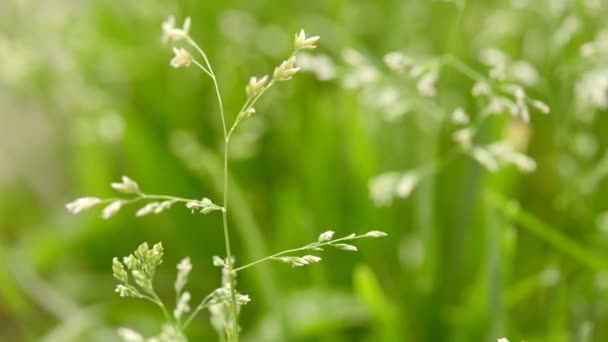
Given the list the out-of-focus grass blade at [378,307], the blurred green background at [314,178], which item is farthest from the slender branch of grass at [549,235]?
the out-of-focus grass blade at [378,307]

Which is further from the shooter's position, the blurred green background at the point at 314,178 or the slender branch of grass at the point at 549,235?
the blurred green background at the point at 314,178

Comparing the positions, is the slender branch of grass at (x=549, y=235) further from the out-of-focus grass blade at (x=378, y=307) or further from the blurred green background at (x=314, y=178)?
the out-of-focus grass blade at (x=378, y=307)

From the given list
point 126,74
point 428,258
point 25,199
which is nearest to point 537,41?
point 428,258

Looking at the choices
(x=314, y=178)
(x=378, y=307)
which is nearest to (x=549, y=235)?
(x=378, y=307)

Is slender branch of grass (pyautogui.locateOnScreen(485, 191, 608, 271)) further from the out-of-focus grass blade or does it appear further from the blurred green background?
the out-of-focus grass blade

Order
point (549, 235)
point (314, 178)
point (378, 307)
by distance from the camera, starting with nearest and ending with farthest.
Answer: point (549, 235)
point (378, 307)
point (314, 178)

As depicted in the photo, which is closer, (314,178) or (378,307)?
(378,307)

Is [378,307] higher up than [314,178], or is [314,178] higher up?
[314,178]

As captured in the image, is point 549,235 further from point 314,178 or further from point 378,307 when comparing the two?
point 314,178
